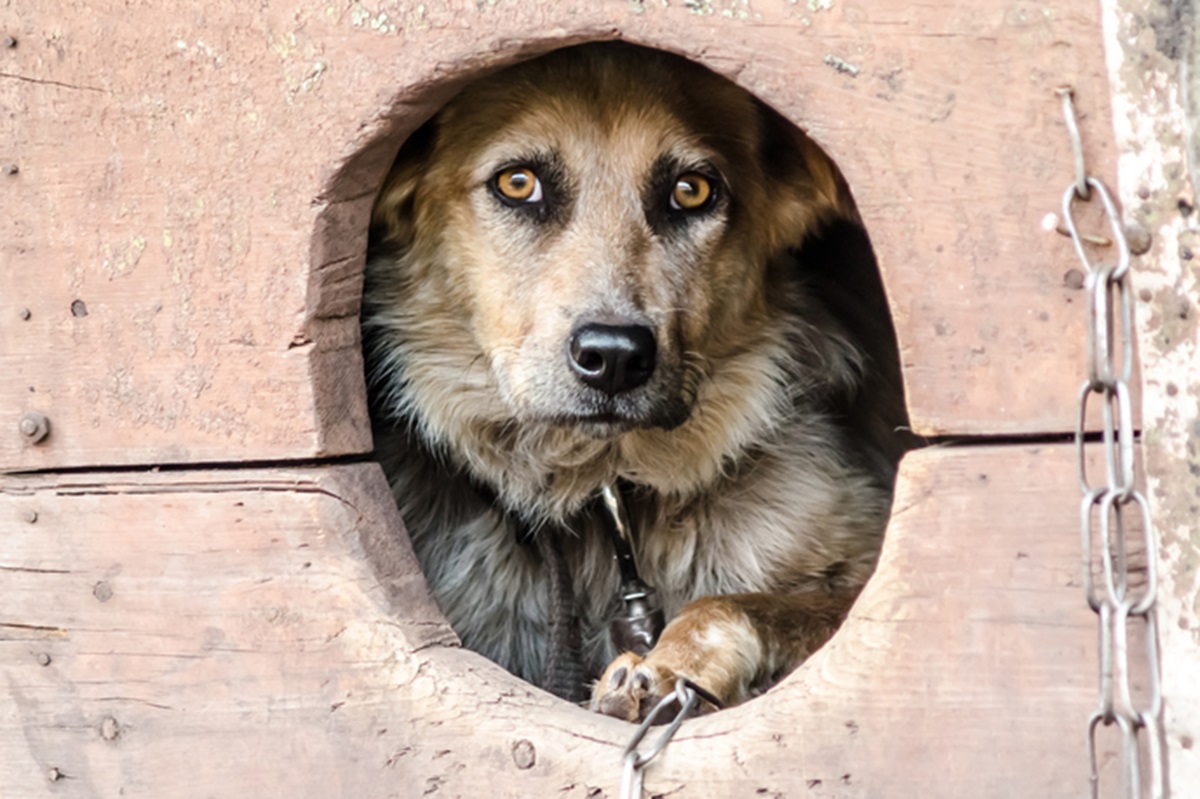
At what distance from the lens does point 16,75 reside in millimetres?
2461

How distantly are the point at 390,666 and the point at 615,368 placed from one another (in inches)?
28.0

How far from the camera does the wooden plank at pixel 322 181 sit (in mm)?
1980

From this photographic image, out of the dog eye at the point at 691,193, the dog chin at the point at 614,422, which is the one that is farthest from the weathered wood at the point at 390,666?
the dog eye at the point at 691,193

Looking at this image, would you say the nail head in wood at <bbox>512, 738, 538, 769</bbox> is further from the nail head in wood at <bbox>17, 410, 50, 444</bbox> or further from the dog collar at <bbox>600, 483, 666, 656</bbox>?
the nail head in wood at <bbox>17, 410, 50, 444</bbox>

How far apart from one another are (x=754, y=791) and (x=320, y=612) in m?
0.82

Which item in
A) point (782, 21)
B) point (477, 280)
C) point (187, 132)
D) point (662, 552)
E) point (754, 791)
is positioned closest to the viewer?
point (782, 21)

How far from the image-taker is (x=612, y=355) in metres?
2.61

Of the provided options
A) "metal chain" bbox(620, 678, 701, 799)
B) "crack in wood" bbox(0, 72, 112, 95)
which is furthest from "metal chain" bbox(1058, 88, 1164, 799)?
"crack in wood" bbox(0, 72, 112, 95)

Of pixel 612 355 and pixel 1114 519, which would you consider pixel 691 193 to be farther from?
pixel 1114 519

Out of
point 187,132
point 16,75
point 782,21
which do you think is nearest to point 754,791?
point 782,21

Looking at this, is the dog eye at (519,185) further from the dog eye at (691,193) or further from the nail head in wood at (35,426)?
the nail head in wood at (35,426)

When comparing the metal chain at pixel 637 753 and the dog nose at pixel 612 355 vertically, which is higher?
the dog nose at pixel 612 355

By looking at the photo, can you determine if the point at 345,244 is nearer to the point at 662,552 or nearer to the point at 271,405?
the point at 271,405

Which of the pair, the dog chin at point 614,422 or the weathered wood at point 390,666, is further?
the dog chin at point 614,422
